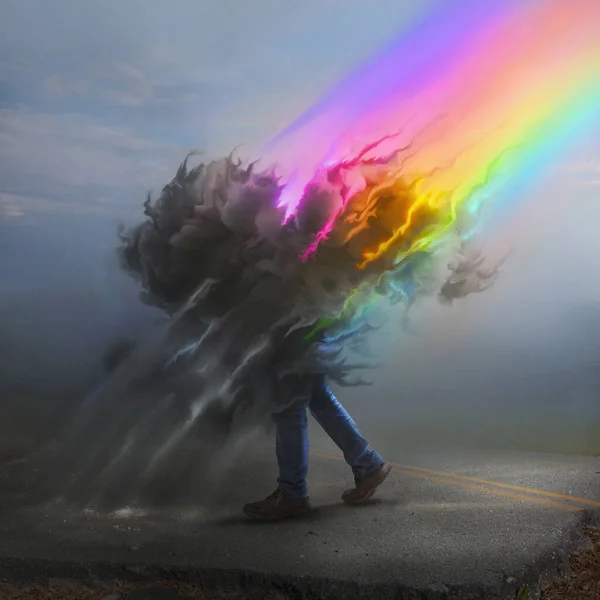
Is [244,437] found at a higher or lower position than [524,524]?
higher

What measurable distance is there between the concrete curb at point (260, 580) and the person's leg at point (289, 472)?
0.81m

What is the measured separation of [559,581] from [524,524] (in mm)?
690

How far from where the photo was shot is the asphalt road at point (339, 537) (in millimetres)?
3189

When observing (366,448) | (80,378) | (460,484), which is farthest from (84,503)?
(80,378)

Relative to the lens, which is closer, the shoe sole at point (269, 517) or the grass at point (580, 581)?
the grass at point (580, 581)

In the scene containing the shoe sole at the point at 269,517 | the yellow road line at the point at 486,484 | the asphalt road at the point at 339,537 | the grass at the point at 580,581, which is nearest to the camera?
the grass at the point at 580,581

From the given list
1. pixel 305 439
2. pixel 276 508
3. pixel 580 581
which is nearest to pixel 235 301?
pixel 305 439

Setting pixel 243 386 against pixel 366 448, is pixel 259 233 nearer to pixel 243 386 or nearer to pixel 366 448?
pixel 243 386

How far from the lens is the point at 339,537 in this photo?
3.73m

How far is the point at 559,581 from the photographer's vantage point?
319cm

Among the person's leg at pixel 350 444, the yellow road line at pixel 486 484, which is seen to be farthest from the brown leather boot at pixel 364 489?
the yellow road line at pixel 486 484

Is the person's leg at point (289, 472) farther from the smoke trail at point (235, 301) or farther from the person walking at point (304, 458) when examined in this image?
Result: the smoke trail at point (235, 301)

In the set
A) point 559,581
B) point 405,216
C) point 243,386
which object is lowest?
point 559,581

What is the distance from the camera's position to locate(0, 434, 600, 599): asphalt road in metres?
3.19
